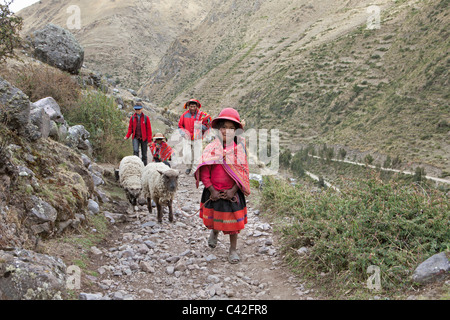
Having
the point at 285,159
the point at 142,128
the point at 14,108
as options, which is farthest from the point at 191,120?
the point at 285,159

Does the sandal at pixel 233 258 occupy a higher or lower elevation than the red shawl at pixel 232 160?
lower

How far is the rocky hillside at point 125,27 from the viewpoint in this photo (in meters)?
88.4

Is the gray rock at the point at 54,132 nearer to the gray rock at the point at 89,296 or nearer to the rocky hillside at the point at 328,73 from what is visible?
the gray rock at the point at 89,296

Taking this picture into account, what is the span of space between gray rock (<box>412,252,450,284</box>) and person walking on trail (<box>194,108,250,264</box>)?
6.73ft

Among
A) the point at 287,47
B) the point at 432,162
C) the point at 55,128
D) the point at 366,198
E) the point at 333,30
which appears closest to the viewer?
the point at 366,198

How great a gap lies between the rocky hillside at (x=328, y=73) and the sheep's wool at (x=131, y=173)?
37.0 m

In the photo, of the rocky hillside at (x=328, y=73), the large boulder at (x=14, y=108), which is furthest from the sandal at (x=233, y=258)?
the rocky hillside at (x=328, y=73)

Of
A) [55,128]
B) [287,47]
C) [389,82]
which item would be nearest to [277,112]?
→ [389,82]

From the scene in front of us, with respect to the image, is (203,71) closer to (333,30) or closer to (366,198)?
(333,30)

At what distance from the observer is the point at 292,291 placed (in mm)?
3771

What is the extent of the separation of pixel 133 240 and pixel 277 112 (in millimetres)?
60005

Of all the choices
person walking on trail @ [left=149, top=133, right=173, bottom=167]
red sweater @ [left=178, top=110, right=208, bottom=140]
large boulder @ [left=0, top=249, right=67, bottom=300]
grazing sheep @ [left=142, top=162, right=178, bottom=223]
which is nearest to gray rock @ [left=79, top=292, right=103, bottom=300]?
large boulder @ [left=0, top=249, right=67, bottom=300]

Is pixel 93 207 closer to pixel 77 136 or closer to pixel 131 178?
pixel 131 178

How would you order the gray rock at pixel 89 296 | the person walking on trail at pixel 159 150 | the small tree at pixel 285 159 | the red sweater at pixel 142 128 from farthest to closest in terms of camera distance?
the small tree at pixel 285 159 < the person walking on trail at pixel 159 150 < the red sweater at pixel 142 128 < the gray rock at pixel 89 296
